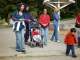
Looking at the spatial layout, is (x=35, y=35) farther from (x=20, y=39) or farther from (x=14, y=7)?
(x=14, y=7)

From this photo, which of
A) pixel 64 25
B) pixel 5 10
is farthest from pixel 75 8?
pixel 64 25

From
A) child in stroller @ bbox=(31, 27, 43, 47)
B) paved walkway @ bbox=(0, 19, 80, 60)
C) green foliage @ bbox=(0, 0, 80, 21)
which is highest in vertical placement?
green foliage @ bbox=(0, 0, 80, 21)

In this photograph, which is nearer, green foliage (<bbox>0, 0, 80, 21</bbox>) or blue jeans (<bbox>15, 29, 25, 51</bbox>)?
blue jeans (<bbox>15, 29, 25, 51</bbox>)

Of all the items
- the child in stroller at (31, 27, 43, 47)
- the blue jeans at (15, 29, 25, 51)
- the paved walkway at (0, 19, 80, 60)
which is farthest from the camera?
the child in stroller at (31, 27, 43, 47)

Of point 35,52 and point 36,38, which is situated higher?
point 36,38

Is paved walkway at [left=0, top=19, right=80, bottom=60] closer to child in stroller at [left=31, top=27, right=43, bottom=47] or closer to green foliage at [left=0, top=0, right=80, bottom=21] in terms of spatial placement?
child in stroller at [left=31, top=27, right=43, bottom=47]

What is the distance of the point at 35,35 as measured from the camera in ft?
57.0

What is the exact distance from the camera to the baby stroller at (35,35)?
1716 cm

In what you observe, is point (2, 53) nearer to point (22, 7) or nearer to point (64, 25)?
point (22, 7)

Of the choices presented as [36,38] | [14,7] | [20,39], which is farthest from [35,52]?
[14,7]

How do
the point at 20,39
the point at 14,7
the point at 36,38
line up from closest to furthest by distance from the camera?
the point at 20,39 → the point at 36,38 → the point at 14,7

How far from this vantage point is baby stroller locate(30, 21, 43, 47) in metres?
→ 17.2

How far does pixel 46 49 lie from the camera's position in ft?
54.5

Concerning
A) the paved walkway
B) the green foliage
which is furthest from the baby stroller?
the green foliage
